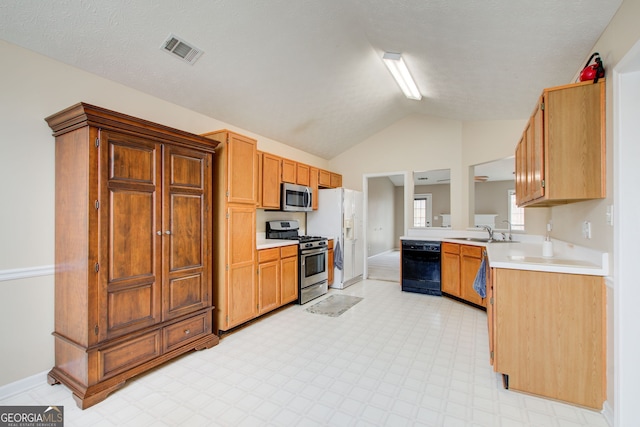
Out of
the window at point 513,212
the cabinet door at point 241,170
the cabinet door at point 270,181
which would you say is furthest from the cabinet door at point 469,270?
the window at point 513,212

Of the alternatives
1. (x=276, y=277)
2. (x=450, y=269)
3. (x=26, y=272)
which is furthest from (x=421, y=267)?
(x=26, y=272)

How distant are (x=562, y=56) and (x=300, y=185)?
344cm

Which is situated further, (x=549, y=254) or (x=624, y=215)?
(x=549, y=254)

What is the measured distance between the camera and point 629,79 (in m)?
1.72

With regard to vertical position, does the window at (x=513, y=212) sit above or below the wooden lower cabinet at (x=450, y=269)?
above

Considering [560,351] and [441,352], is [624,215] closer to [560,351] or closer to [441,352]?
[560,351]

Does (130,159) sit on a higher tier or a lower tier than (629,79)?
lower

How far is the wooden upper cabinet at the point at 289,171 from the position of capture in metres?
4.51

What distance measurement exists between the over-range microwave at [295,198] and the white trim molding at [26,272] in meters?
2.76

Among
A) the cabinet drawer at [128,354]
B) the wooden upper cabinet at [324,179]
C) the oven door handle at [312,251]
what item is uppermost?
the wooden upper cabinet at [324,179]

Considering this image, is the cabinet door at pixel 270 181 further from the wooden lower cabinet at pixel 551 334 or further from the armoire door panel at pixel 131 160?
the wooden lower cabinet at pixel 551 334

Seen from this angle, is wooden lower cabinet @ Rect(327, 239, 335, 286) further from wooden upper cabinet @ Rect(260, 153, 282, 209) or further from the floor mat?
wooden upper cabinet @ Rect(260, 153, 282, 209)

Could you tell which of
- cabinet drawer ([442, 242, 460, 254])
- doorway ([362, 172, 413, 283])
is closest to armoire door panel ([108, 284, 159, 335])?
cabinet drawer ([442, 242, 460, 254])

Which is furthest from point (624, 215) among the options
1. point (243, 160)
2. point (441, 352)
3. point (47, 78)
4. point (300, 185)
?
point (47, 78)
